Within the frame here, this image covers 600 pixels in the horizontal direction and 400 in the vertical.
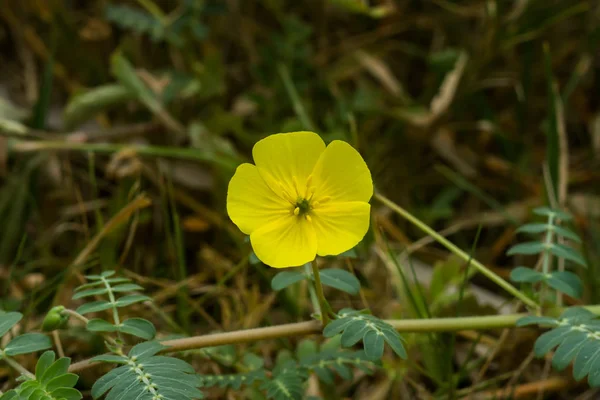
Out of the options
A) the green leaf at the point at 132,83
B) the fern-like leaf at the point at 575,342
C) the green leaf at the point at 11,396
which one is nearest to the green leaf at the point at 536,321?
the fern-like leaf at the point at 575,342

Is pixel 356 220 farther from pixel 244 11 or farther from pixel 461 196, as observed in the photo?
pixel 244 11

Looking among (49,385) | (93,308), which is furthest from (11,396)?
(93,308)

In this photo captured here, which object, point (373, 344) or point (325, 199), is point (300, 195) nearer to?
point (325, 199)

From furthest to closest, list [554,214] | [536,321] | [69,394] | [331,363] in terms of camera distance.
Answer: [554,214] → [331,363] → [536,321] → [69,394]

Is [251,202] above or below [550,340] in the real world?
above

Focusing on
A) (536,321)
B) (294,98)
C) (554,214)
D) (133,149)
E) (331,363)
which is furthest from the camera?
(294,98)

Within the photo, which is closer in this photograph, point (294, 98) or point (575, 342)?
point (575, 342)
